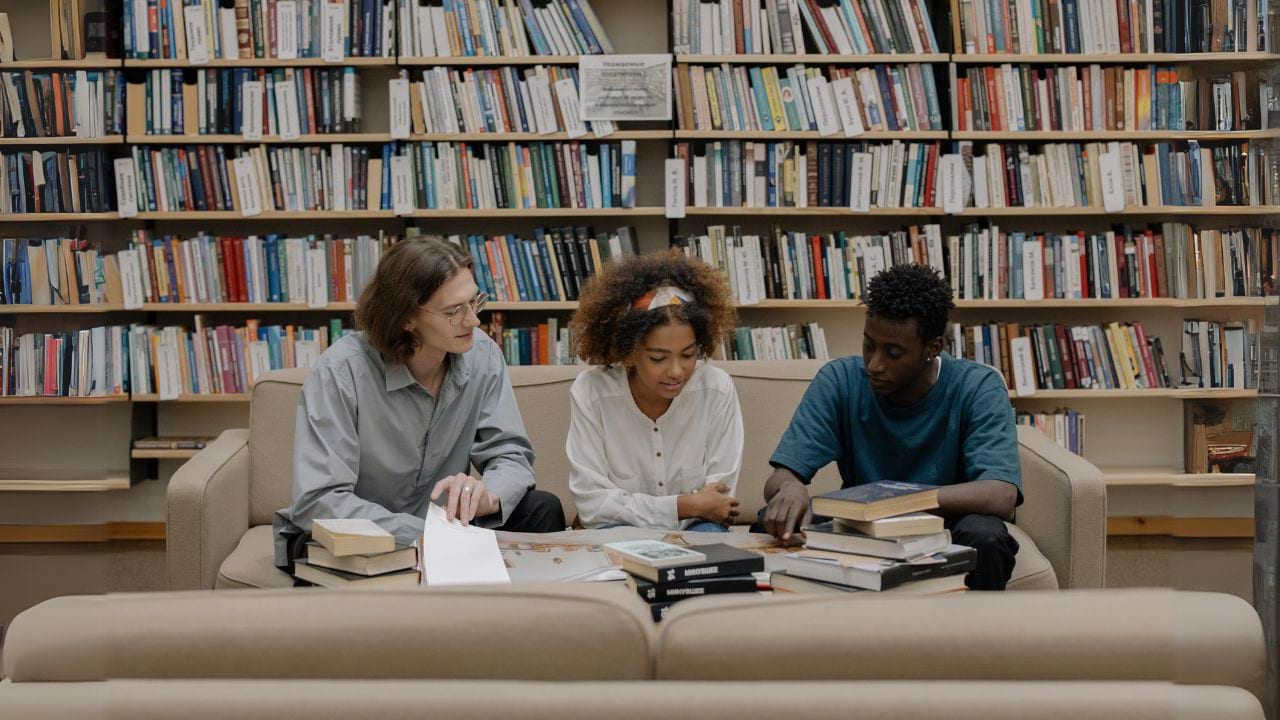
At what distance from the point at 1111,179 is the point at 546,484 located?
2.35m

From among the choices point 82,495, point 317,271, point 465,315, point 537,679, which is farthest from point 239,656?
point 82,495

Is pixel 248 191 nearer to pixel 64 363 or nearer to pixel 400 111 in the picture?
pixel 400 111

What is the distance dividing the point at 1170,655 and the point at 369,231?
3460mm

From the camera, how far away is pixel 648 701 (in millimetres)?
956

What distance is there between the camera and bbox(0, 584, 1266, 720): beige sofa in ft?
3.14

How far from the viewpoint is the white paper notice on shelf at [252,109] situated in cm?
380

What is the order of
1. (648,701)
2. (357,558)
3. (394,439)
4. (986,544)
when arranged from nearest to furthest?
(648,701) < (357,558) < (986,544) < (394,439)

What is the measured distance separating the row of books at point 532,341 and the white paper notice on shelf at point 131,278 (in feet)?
4.01

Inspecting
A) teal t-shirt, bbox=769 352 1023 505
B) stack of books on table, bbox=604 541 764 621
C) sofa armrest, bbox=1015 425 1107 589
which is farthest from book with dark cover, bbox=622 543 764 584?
sofa armrest, bbox=1015 425 1107 589

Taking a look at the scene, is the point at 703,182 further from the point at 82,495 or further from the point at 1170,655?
the point at 1170,655

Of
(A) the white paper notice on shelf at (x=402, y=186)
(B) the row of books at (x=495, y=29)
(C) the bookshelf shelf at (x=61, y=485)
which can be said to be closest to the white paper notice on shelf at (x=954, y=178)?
(B) the row of books at (x=495, y=29)

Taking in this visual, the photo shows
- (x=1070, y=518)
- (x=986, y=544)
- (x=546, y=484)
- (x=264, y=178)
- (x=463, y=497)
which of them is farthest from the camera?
(x=264, y=178)

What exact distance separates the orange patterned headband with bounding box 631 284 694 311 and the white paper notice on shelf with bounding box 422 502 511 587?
2.24ft

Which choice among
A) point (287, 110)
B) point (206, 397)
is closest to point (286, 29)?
point (287, 110)
